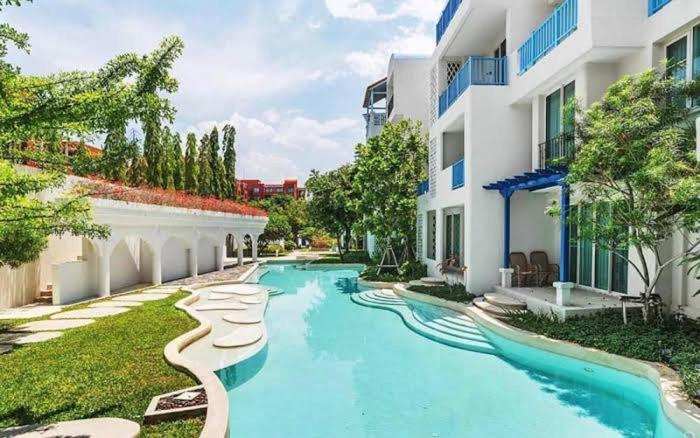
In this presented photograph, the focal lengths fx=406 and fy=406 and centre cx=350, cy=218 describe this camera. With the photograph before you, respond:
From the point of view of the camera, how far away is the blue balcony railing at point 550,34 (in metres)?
9.44

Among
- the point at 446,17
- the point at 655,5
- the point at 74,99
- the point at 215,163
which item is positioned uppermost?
the point at 446,17

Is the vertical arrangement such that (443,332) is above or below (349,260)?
below

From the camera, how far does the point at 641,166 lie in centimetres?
696

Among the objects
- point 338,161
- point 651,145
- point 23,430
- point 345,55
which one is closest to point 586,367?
point 651,145

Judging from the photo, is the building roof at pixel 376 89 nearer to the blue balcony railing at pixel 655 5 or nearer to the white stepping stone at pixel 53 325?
the blue balcony railing at pixel 655 5

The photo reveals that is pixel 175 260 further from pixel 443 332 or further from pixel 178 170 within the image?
pixel 443 332

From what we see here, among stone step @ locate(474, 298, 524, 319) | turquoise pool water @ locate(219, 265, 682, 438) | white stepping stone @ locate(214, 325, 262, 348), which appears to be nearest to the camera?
turquoise pool water @ locate(219, 265, 682, 438)

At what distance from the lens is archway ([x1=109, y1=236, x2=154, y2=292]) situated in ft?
50.1

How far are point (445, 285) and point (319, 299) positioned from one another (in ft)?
15.7

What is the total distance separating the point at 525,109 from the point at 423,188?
6.71 m

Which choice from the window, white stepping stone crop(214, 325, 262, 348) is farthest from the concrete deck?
white stepping stone crop(214, 325, 262, 348)

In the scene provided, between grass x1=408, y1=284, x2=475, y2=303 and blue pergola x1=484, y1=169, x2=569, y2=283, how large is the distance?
152 cm

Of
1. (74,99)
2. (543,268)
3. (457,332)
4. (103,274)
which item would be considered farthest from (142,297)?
(543,268)

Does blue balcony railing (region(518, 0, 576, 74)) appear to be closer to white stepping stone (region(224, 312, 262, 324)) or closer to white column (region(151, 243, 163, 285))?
white stepping stone (region(224, 312, 262, 324))
